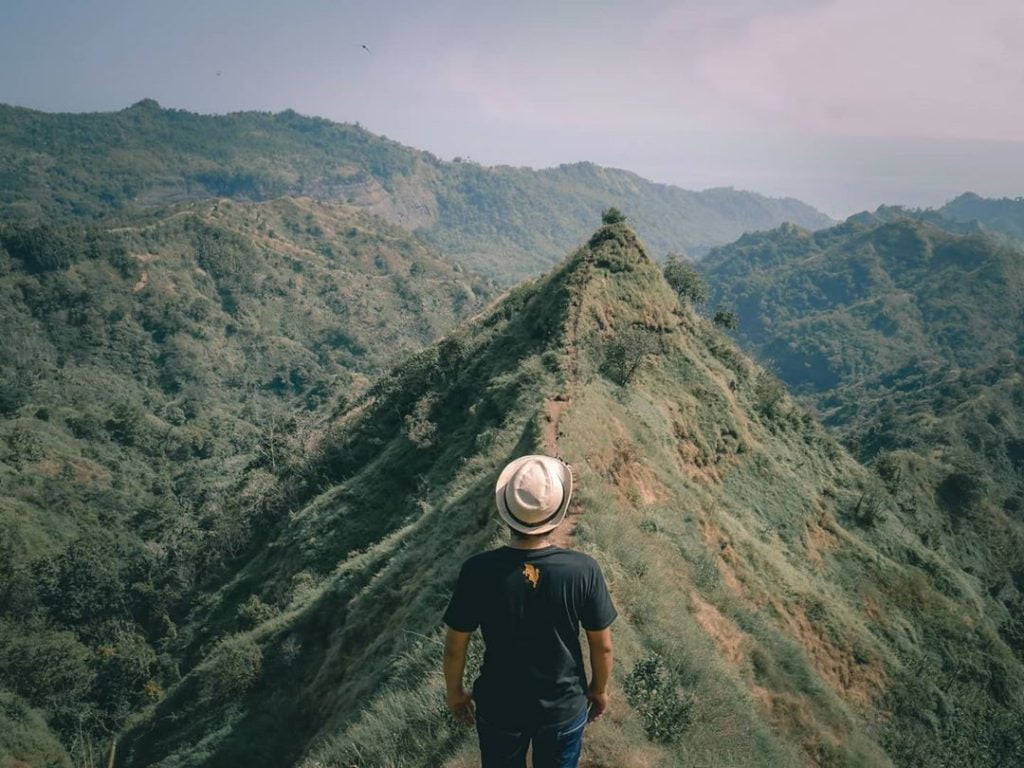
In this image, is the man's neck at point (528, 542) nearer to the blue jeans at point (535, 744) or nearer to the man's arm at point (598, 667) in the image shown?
the man's arm at point (598, 667)

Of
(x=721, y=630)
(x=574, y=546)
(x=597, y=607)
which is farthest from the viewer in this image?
(x=721, y=630)

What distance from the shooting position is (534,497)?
4605 millimetres

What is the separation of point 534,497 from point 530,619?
37.1 inches

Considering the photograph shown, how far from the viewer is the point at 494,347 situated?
38.8 meters

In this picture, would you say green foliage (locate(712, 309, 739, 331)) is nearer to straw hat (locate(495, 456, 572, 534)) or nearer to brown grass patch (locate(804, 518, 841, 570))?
brown grass patch (locate(804, 518, 841, 570))

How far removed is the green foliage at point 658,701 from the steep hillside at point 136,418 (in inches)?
256

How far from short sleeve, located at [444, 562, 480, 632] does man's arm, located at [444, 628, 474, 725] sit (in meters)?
0.08

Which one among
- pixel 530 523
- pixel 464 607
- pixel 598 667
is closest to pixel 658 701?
pixel 598 667

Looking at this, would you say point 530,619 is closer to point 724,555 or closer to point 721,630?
point 721,630

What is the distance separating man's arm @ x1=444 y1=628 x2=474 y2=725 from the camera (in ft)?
16.0

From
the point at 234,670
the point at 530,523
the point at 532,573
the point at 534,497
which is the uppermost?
the point at 534,497

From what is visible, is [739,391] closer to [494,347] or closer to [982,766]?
[494,347]

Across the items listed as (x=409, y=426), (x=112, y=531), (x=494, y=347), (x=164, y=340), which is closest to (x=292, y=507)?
(x=409, y=426)

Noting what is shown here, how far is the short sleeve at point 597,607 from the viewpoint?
470 centimetres
